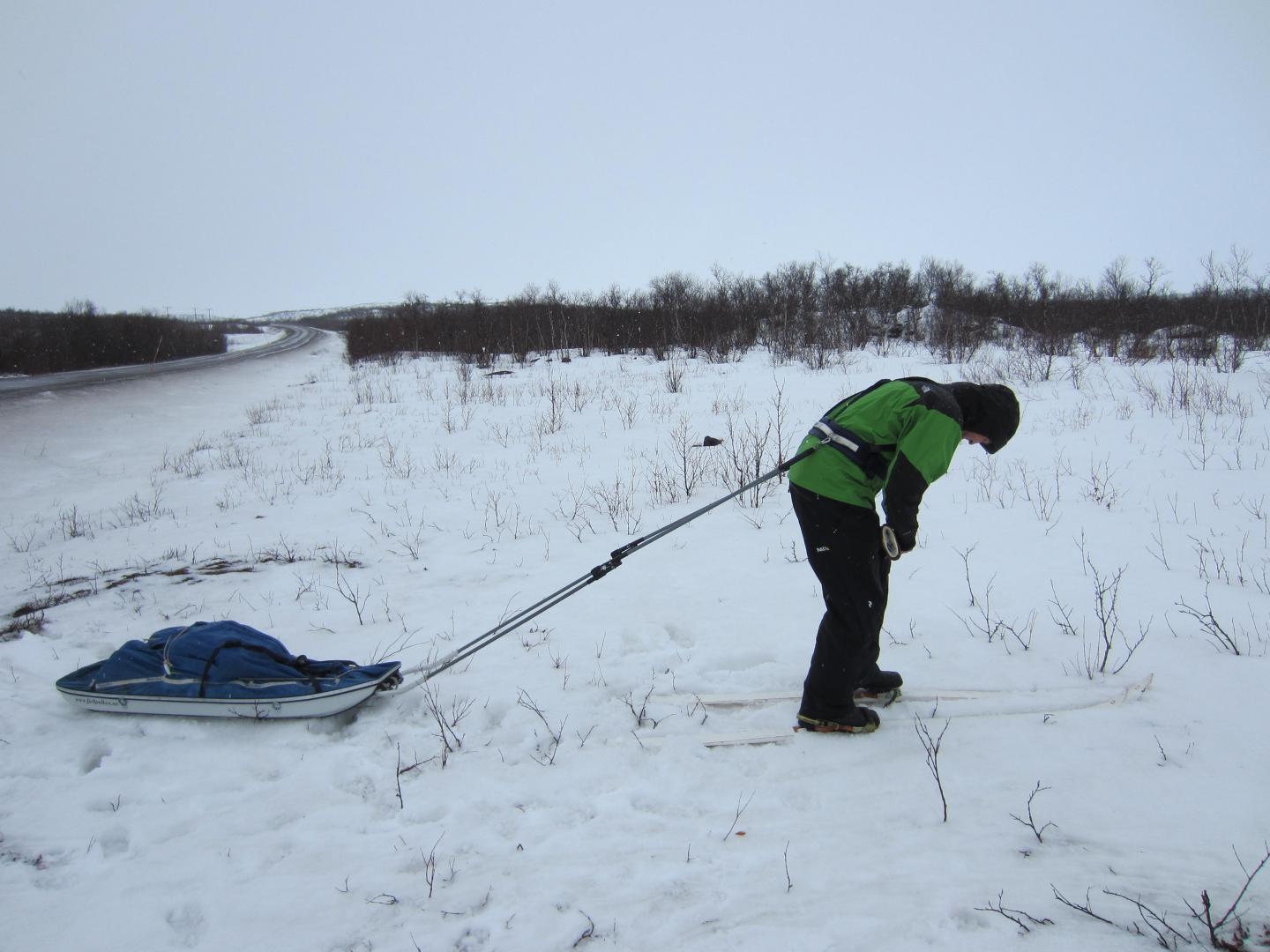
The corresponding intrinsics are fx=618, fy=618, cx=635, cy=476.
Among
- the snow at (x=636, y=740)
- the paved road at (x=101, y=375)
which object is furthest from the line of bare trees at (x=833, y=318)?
the snow at (x=636, y=740)

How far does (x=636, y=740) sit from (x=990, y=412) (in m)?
2.08

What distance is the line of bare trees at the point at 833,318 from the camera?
17391 mm

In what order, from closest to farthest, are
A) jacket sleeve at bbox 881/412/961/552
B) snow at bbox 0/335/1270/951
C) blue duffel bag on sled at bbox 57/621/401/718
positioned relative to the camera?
snow at bbox 0/335/1270/951, jacket sleeve at bbox 881/412/961/552, blue duffel bag on sled at bbox 57/621/401/718

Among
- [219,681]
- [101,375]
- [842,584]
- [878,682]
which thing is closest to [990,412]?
[842,584]

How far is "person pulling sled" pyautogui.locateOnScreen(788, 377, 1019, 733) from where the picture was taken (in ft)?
7.67

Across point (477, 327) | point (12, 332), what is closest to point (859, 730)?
point (477, 327)

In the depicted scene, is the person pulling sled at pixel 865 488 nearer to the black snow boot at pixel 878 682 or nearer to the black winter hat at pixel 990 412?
the black winter hat at pixel 990 412

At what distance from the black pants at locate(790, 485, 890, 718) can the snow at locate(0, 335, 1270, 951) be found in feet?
1.02

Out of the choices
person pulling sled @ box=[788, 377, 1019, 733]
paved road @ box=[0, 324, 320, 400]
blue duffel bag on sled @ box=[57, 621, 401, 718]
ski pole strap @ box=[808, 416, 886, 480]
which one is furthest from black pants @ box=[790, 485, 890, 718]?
paved road @ box=[0, 324, 320, 400]

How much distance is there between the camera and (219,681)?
296 cm

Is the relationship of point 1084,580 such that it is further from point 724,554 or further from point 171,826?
point 171,826

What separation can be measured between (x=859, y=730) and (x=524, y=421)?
30.3ft

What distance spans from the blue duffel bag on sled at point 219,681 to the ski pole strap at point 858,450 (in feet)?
7.89

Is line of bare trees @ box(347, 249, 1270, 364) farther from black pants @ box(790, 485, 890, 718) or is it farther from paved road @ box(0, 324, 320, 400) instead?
black pants @ box(790, 485, 890, 718)
